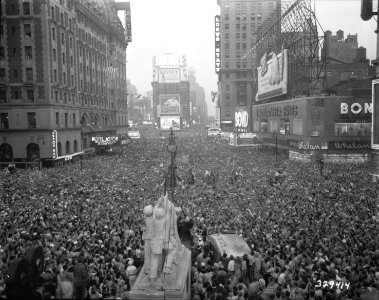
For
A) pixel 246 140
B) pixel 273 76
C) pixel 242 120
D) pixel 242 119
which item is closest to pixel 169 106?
pixel 242 119

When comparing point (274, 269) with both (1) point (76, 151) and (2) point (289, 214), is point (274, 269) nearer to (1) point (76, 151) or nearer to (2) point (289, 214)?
(2) point (289, 214)

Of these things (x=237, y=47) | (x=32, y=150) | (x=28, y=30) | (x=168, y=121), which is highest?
(x=237, y=47)

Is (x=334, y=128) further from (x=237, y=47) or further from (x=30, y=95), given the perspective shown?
(x=237, y=47)

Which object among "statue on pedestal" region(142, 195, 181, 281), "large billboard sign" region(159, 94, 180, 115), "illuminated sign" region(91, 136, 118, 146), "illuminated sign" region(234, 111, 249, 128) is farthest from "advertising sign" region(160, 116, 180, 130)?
"statue on pedestal" region(142, 195, 181, 281)

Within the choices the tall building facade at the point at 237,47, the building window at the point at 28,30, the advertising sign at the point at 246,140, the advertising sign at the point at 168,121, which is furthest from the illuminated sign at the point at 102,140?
the advertising sign at the point at 168,121

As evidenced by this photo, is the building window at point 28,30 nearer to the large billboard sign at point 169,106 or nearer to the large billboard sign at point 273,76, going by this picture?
the large billboard sign at point 273,76

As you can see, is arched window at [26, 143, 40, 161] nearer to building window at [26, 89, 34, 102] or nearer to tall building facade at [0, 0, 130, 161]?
tall building facade at [0, 0, 130, 161]
